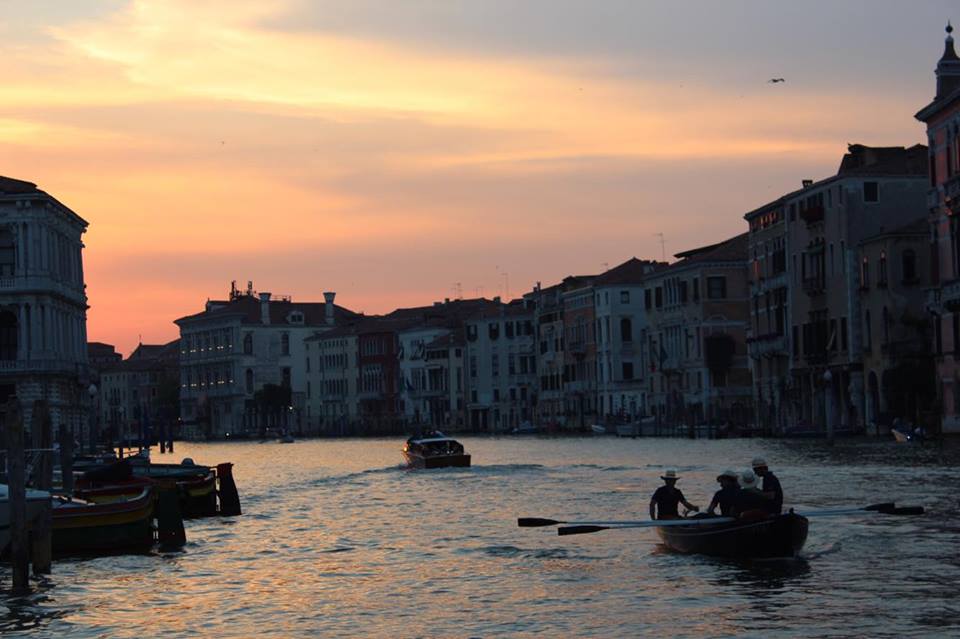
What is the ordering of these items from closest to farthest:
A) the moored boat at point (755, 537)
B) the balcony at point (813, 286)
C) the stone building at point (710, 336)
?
the moored boat at point (755, 537) → the balcony at point (813, 286) → the stone building at point (710, 336)

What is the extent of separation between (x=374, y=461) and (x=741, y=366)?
126ft

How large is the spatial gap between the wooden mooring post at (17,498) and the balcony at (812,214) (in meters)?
71.1

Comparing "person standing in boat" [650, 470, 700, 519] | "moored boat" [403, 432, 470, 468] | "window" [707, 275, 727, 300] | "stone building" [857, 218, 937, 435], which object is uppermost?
"window" [707, 275, 727, 300]

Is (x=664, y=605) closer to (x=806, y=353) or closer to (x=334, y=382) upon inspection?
(x=806, y=353)

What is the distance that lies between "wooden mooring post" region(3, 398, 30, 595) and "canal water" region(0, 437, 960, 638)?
0.39m

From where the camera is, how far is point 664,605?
24.2 m

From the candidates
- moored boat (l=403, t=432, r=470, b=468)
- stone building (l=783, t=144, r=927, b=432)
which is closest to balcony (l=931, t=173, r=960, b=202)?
stone building (l=783, t=144, r=927, b=432)

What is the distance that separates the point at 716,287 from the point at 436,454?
53416mm

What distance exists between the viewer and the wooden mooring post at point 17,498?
85.1 feet

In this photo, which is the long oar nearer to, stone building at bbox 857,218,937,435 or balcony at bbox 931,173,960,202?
balcony at bbox 931,173,960,202

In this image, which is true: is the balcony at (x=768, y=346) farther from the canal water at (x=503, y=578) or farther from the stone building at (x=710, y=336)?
the canal water at (x=503, y=578)

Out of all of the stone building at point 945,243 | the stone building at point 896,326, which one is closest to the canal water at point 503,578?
the stone building at point 945,243

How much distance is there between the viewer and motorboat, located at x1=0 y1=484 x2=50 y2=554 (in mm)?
28094

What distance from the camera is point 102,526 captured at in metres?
32.0
